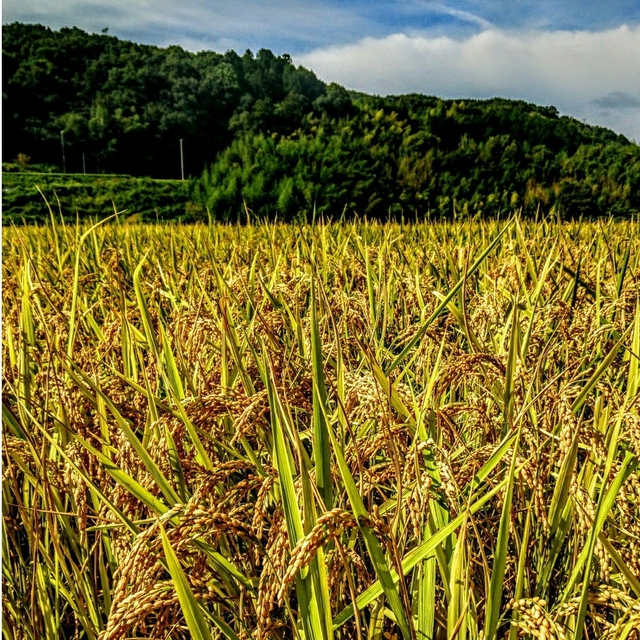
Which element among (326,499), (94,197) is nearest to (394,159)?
(326,499)

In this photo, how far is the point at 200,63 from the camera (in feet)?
76.1

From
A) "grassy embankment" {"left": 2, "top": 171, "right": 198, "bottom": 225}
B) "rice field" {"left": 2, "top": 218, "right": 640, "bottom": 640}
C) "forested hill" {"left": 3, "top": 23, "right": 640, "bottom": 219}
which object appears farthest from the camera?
"grassy embankment" {"left": 2, "top": 171, "right": 198, "bottom": 225}

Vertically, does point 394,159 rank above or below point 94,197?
above

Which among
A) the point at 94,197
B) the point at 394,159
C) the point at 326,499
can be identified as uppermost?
the point at 394,159

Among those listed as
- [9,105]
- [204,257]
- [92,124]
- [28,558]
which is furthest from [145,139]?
[28,558]

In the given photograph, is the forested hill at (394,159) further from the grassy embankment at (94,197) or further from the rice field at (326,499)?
the rice field at (326,499)

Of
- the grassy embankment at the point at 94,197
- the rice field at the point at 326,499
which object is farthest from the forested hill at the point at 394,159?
the rice field at the point at 326,499

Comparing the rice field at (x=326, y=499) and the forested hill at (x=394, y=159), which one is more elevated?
the forested hill at (x=394, y=159)

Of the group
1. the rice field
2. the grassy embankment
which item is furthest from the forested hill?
the rice field

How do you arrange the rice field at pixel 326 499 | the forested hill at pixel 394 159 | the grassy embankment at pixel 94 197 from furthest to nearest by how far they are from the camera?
the grassy embankment at pixel 94 197 → the forested hill at pixel 394 159 → the rice field at pixel 326 499

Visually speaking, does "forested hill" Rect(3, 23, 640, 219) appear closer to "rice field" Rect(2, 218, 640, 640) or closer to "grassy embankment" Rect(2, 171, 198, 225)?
"grassy embankment" Rect(2, 171, 198, 225)

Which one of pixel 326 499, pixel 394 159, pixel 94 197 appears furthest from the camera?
pixel 94 197

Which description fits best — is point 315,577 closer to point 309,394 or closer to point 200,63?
point 309,394

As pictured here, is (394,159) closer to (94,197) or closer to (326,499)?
(326,499)
